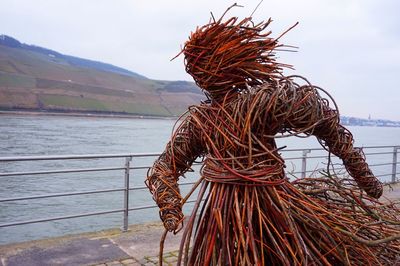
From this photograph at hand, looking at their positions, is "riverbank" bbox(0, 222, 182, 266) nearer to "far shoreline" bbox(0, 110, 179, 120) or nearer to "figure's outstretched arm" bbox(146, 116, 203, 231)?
"figure's outstretched arm" bbox(146, 116, 203, 231)

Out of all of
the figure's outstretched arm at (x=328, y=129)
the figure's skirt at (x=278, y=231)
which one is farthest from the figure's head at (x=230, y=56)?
the figure's skirt at (x=278, y=231)

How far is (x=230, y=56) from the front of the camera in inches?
66.2

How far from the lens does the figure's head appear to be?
66.3 inches

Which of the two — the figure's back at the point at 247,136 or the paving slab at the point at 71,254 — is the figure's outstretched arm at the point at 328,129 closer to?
the figure's back at the point at 247,136

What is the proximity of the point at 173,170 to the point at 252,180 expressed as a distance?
0.47m

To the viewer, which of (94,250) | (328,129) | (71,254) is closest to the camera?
(328,129)

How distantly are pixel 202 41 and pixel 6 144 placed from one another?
90.3ft

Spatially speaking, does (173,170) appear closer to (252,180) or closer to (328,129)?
(252,180)

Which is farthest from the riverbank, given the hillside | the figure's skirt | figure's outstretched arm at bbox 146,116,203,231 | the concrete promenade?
the hillside

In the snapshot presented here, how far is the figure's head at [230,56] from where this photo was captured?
1685 mm

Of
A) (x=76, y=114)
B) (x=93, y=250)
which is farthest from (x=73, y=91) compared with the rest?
(x=93, y=250)

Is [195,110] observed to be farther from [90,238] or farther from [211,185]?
[90,238]

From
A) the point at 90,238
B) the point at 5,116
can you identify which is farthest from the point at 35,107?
the point at 90,238

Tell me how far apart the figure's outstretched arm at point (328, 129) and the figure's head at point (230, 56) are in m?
0.18
